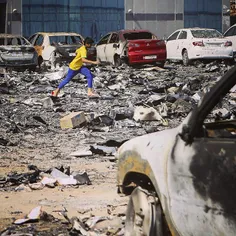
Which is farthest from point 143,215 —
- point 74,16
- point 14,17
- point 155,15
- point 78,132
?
point 155,15

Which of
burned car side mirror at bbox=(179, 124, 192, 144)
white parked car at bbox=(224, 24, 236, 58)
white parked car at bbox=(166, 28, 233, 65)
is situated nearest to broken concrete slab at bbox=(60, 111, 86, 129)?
burned car side mirror at bbox=(179, 124, 192, 144)

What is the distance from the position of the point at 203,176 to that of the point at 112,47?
74.9 ft

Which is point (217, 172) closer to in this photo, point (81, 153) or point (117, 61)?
point (81, 153)

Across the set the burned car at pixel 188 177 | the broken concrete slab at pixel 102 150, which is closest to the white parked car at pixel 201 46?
the broken concrete slab at pixel 102 150

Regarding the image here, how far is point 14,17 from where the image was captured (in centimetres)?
3841

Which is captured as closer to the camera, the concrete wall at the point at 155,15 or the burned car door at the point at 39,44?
the burned car door at the point at 39,44

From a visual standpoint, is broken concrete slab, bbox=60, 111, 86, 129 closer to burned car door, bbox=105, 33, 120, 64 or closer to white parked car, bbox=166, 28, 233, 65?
burned car door, bbox=105, 33, 120, 64

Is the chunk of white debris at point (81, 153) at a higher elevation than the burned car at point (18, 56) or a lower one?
lower

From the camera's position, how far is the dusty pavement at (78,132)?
6750 millimetres

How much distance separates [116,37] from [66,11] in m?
13.2

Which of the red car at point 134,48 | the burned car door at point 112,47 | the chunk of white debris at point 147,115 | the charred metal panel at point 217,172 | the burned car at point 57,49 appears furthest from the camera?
the burned car door at point 112,47

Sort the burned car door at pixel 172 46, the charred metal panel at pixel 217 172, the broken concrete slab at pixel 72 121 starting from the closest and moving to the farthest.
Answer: the charred metal panel at pixel 217 172, the broken concrete slab at pixel 72 121, the burned car door at pixel 172 46

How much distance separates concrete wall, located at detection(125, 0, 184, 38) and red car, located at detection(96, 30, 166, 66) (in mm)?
13954

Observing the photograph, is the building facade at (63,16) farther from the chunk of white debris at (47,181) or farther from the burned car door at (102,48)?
the chunk of white debris at (47,181)
